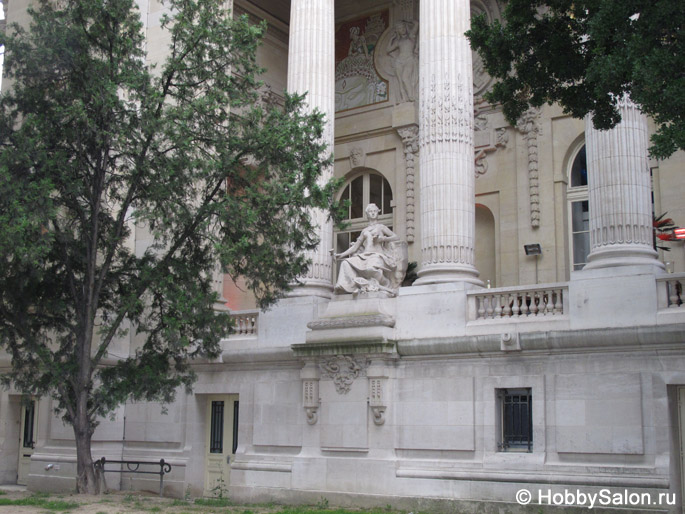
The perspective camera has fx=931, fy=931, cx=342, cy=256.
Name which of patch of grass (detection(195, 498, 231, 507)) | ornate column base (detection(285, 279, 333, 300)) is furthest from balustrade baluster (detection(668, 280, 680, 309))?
patch of grass (detection(195, 498, 231, 507))

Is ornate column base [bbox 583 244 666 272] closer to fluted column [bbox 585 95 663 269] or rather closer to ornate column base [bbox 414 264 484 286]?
fluted column [bbox 585 95 663 269]

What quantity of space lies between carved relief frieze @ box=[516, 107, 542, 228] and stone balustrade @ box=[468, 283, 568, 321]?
7.04 metres

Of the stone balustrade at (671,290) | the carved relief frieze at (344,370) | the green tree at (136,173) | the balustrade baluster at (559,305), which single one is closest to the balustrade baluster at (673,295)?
the stone balustrade at (671,290)

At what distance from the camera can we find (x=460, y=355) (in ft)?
63.3

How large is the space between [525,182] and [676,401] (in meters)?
11.0

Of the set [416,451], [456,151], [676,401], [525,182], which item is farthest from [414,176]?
[676,401]

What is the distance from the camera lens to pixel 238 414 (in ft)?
75.2

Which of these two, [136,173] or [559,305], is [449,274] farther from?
[136,173]

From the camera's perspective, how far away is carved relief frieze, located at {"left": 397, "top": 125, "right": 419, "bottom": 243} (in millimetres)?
28719

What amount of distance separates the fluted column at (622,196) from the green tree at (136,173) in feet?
17.4

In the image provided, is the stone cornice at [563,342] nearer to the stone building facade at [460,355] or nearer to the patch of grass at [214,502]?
the stone building facade at [460,355]

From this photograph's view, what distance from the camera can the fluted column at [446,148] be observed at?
20.2 metres

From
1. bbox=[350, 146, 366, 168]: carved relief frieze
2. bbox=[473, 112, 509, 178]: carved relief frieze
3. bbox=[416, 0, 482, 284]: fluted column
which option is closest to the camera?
bbox=[416, 0, 482, 284]: fluted column

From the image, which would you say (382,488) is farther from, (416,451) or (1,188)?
(1,188)
